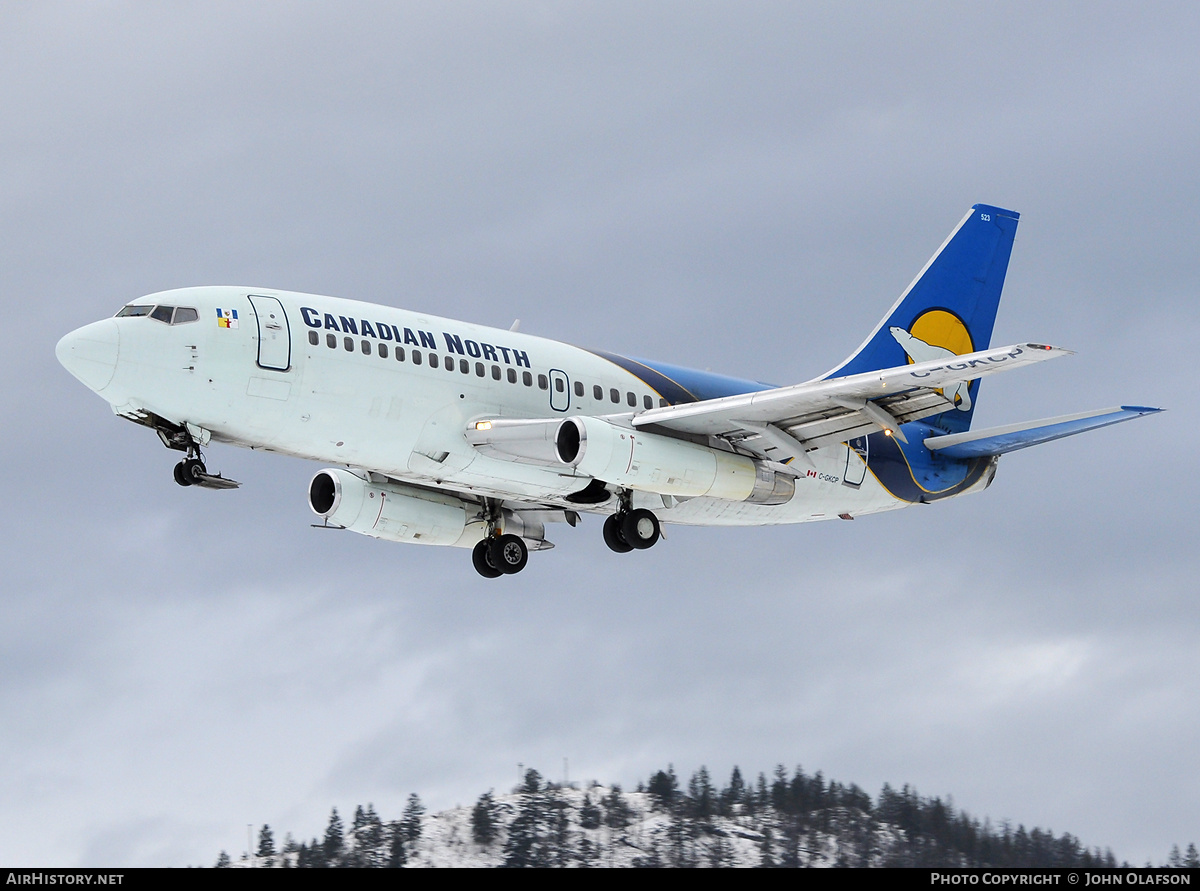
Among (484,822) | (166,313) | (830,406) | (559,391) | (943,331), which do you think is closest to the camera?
(166,313)

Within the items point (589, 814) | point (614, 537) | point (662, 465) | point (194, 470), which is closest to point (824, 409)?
point (662, 465)

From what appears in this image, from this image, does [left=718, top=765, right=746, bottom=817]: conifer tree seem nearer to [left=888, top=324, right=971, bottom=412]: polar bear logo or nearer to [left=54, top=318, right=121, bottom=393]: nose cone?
[left=888, top=324, right=971, bottom=412]: polar bear logo

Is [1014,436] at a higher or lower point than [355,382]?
higher

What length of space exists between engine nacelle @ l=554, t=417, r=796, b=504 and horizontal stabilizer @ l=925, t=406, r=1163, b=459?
298 inches

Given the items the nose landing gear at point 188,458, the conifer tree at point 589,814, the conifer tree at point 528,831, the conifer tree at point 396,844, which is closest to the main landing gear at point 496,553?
the nose landing gear at point 188,458

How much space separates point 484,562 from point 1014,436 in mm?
17317

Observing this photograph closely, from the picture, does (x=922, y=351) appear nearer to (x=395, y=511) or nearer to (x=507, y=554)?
(x=507, y=554)

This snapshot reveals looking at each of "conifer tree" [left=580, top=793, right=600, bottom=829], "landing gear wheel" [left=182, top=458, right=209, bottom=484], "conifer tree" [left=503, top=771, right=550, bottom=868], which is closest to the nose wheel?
"landing gear wheel" [left=182, top=458, right=209, bottom=484]

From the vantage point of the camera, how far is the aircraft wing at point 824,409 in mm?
36781

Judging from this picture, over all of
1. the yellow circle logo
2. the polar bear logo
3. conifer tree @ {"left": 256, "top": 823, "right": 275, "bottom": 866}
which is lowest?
conifer tree @ {"left": 256, "top": 823, "right": 275, "bottom": 866}

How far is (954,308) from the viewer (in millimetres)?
52031

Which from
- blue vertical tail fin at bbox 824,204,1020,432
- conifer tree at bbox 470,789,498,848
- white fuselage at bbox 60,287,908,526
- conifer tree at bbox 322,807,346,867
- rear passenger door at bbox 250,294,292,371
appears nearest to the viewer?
white fuselage at bbox 60,287,908,526

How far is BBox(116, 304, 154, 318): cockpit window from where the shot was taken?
3556 centimetres

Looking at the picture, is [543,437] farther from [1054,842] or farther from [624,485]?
[1054,842]
